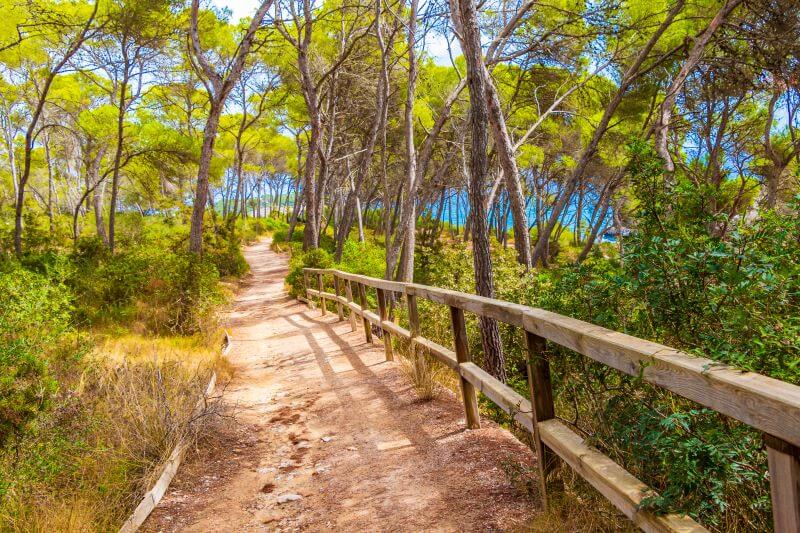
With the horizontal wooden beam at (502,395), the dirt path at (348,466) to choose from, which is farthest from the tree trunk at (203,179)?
the horizontal wooden beam at (502,395)

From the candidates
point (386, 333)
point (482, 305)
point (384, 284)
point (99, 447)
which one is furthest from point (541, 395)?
point (386, 333)

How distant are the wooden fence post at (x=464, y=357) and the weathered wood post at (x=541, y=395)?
4.26 feet

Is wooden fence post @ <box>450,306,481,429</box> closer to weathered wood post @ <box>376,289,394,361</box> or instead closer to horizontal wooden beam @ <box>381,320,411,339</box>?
horizontal wooden beam @ <box>381,320,411,339</box>

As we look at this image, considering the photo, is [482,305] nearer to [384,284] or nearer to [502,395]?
[502,395]

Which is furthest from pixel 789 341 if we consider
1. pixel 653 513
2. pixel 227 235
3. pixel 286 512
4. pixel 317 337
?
pixel 227 235

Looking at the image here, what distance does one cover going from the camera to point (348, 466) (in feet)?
13.1

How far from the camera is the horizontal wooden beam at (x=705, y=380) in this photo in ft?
3.99

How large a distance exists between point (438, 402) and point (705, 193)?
126 inches

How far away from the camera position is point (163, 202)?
25.5 metres

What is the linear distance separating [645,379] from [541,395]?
95cm

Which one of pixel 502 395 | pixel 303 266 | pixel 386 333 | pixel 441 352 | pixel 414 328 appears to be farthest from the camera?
pixel 303 266

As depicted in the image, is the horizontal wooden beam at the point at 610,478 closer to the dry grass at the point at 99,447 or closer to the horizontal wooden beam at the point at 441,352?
the horizontal wooden beam at the point at 441,352

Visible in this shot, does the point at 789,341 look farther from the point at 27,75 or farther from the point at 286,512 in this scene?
the point at 27,75

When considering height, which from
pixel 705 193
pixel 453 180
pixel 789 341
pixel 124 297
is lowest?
pixel 124 297
